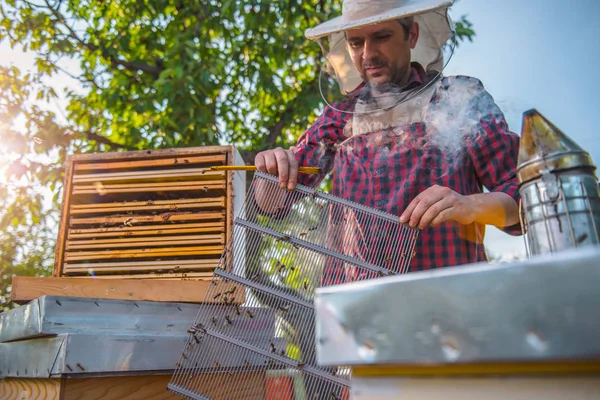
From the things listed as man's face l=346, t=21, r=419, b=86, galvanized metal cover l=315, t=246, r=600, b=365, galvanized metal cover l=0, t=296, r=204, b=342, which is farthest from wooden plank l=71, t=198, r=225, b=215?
galvanized metal cover l=315, t=246, r=600, b=365

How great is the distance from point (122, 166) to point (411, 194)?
227cm

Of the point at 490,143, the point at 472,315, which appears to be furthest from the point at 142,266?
the point at 472,315

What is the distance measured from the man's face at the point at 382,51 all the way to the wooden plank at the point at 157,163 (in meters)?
1.39

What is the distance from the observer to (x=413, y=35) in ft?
8.21

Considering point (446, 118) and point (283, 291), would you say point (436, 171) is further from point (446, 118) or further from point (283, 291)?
point (283, 291)

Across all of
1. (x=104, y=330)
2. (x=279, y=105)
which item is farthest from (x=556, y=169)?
(x=279, y=105)

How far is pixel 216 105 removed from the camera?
7168 millimetres

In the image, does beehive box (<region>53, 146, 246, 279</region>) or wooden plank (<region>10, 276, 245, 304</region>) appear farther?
beehive box (<region>53, 146, 246, 279</region>)

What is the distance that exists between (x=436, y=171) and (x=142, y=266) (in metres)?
2.12

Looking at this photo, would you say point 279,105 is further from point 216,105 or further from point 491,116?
point 491,116

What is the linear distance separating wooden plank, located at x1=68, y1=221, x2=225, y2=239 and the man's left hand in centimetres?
185

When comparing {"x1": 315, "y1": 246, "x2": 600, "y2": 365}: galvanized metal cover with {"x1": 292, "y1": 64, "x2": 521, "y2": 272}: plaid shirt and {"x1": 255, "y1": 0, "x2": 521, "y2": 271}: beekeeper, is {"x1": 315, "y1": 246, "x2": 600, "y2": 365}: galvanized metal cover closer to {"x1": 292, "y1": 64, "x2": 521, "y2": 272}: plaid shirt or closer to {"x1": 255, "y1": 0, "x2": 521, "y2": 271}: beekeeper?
{"x1": 255, "y1": 0, "x2": 521, "y2": 271}: beekeeper

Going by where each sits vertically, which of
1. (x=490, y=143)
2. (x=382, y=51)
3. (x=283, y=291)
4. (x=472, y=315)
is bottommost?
(x=472, y=315)

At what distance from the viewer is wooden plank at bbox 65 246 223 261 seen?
10.8ft
